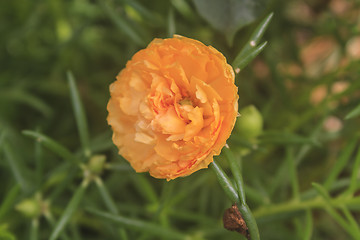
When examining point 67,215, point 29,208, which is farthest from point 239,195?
point 29,208

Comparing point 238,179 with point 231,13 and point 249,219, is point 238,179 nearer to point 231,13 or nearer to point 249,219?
point 249,219

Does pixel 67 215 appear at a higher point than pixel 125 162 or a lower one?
lower

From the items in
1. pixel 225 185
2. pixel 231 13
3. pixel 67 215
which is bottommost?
pixel 67 215

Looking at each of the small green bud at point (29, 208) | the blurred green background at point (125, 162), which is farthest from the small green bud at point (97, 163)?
the small green bud at point (29, 208)

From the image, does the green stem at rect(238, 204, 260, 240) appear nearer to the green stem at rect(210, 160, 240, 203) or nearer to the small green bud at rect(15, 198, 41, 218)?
the green stem at rect(210, 160, 240, 203)

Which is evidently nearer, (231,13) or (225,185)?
(225,185)

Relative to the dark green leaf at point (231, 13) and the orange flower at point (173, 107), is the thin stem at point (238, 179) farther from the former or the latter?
the dark green leaf at point (231, 13)
